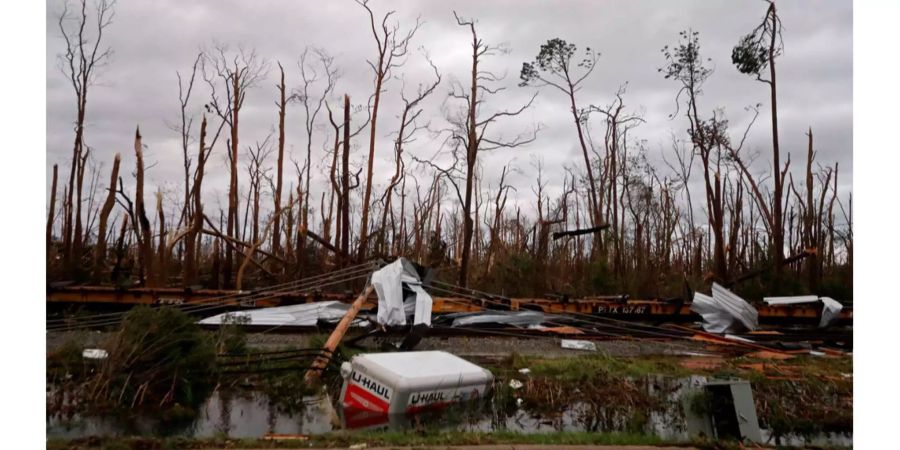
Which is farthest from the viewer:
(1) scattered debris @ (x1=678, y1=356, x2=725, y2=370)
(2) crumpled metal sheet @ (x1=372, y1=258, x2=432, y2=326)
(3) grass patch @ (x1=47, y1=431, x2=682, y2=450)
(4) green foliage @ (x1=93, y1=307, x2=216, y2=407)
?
(2) crumpled metal sheet @ (x1=372, y1=258, x2=432, y2=326)

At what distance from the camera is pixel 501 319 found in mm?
12930

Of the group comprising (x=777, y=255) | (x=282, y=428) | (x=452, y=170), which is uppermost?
(x=452, y=170)

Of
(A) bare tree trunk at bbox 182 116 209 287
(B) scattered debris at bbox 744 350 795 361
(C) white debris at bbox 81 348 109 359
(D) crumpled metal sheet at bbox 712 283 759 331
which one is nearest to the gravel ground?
(B) scattered debris at bbox 744 350 795 361

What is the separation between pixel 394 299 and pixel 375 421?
4.17 meters

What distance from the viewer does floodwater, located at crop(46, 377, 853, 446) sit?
19.9 ft

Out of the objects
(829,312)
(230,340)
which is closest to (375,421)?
(230,340)

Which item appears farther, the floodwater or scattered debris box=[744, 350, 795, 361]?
scattered debris box=[744, 350, 795, 361]

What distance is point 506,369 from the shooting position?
28.6 ft

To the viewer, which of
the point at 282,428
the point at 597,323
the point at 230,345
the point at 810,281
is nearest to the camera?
the point at 282,428

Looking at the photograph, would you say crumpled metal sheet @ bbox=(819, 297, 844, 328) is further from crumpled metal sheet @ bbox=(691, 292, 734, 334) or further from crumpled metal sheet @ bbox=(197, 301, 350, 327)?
crumpled metal sheet @ bbox=(197, 301, 350, 327)

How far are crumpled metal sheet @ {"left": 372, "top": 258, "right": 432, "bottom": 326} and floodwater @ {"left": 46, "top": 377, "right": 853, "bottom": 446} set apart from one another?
2.93m

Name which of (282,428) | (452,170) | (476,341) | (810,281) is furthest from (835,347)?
(452,170)

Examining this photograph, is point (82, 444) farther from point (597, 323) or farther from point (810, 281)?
point (810, 281)

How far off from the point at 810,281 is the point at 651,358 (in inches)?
441
